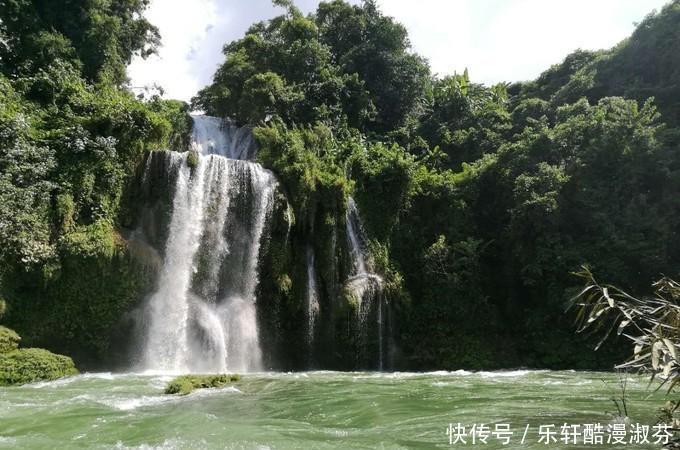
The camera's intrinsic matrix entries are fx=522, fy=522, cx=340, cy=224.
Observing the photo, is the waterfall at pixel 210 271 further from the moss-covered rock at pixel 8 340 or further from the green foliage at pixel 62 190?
the moss-covered rock at pixel 8 340

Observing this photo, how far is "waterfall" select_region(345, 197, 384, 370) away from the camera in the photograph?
16625mm

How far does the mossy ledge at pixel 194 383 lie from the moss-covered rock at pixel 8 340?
14.5 ft

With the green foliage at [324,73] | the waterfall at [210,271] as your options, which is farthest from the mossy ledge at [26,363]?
the green foliage at [324,73]

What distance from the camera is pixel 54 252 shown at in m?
13.0

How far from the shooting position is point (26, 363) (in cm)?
1110

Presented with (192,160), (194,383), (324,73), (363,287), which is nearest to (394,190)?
(363,287)

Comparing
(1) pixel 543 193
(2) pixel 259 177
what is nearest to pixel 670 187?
(1) pixel 543 193

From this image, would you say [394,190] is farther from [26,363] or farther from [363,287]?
[26,363]

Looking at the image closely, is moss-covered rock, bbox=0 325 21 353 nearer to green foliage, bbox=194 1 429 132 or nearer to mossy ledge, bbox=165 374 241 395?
mossy ledge, bbox=165 374 241 395

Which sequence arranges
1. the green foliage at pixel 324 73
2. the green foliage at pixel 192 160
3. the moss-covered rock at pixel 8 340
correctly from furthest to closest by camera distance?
the green foliage at pixel 324 73 < the green foliage at pixel 192 160 < the moss-covered rock at pixel 8 340

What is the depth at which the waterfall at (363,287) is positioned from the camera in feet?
54.5

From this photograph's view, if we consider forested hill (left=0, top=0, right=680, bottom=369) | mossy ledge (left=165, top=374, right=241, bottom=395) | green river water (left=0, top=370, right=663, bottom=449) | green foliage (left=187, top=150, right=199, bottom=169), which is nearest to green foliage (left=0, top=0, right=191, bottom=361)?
forested hill (left=0, top=0, right=680, bottom=369)

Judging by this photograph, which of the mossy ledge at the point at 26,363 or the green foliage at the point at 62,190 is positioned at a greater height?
the green foliage at the point at 62,190

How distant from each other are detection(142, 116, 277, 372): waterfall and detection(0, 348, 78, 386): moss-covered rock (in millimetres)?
2204
